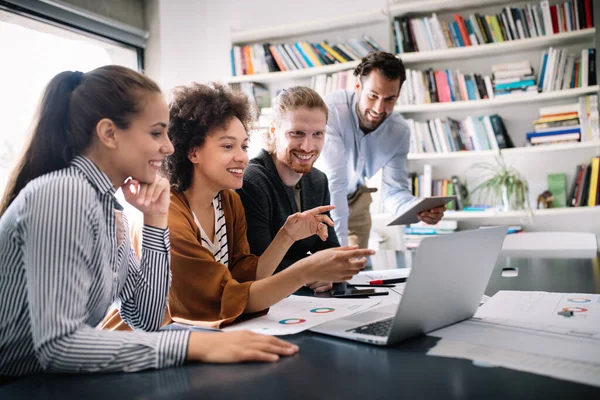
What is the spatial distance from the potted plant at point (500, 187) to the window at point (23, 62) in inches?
112

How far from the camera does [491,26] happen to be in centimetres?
347

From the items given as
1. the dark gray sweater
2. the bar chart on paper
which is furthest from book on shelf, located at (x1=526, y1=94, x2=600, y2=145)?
the bar chart on paper

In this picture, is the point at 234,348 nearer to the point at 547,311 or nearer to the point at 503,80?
the point at 547,311

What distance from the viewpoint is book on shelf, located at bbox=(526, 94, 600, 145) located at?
3244 millimetres

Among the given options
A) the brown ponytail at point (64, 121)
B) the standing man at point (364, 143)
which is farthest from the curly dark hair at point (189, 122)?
the standing man at point (364, 143)

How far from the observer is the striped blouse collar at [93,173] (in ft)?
2.91

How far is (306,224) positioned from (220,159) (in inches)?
11.3

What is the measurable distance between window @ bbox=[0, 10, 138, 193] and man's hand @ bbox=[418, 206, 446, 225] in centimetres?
212

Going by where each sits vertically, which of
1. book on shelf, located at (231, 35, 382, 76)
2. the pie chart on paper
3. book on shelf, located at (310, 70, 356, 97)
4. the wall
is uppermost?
the wall

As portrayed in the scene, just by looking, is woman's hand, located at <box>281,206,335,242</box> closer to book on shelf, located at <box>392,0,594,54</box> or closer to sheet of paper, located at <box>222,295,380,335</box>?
sheet of paper, located at <box>222,295,380,335</box>

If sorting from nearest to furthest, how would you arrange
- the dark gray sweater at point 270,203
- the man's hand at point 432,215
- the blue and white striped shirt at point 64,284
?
the blue and white striped shirt at point 64,284, the dark gray sweater at point 270,203, the man's hand at point 432,215

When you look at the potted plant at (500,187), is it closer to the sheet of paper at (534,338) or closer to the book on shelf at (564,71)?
the book on shelf at (564,71)

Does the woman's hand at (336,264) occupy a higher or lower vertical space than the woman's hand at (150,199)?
lower

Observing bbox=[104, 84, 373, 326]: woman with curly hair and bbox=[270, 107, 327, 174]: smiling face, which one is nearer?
bbox=[104, 84, 373, 326]: woman with curly hair
